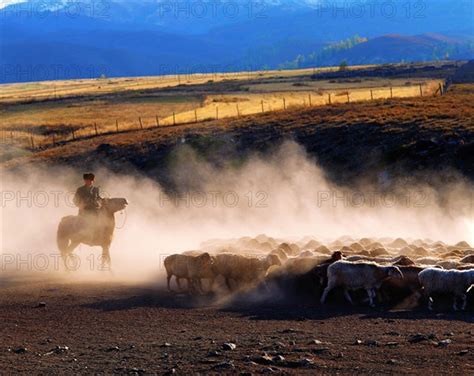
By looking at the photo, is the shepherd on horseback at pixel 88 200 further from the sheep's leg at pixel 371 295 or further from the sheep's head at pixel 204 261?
the sheep's leg at pixel 371 295

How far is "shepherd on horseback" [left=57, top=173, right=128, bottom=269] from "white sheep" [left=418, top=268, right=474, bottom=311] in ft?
30.7

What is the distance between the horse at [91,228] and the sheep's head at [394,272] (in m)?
8.49

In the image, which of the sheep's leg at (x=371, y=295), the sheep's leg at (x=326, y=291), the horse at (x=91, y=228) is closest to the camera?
the sheep's leg at (x=371, y=295)

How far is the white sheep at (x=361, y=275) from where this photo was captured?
57.9 feet

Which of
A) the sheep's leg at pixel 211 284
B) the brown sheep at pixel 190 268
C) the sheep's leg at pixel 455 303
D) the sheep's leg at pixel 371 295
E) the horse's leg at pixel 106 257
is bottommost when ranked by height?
the sheep's leg at pixel 455 303

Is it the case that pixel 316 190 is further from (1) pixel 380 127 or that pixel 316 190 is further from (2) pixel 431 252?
(2) pixel 431 252

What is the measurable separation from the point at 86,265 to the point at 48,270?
1.31 metres

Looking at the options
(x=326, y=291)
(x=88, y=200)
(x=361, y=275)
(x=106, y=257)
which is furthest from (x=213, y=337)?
(x=88, y=200)

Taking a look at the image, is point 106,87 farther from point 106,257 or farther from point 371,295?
point 371,295

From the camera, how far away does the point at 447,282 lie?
1698cm

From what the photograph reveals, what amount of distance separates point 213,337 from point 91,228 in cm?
907

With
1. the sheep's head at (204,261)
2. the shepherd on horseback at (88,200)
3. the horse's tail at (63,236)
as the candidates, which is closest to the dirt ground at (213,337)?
the sheep's head at (204,261)

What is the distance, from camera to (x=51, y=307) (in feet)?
60.4

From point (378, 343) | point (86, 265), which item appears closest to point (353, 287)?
point (378, 343)
